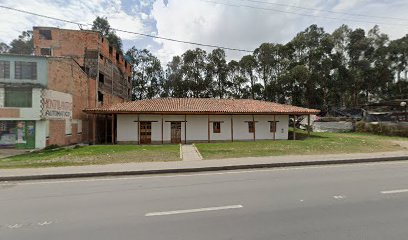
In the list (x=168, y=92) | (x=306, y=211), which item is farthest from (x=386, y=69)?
(x=306, y=211)

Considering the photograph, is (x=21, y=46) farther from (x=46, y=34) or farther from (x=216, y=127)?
(x=216, y=127)

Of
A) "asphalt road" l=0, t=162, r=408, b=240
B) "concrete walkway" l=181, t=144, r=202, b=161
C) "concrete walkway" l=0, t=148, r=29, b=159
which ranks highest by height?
"concrete walkway" l=181, t=144, r=202, b=161

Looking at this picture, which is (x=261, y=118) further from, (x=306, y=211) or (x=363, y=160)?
(x=306, y=211)

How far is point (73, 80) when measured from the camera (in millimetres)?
24484

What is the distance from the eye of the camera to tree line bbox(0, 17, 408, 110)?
199 ft

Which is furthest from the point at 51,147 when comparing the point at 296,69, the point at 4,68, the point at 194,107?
the point at 296,69

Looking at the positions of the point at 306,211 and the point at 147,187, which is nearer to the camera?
the point at 306,211

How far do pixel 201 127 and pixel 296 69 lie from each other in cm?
3652

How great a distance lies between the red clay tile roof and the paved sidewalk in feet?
42.4

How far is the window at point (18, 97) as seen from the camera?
64.2 feet

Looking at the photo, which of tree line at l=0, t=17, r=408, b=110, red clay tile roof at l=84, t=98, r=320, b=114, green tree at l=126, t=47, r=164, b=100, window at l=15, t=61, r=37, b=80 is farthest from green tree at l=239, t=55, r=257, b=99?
window at l=15, t=61, r=37, b=80

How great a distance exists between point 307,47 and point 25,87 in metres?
56.2

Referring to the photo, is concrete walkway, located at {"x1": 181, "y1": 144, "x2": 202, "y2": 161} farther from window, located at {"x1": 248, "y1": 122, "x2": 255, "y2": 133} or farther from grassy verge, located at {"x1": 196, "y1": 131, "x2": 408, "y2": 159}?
window, located at {"x1": 248, "y1": 122, "x2": 255, "y2": 133}

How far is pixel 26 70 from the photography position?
66.2ft
